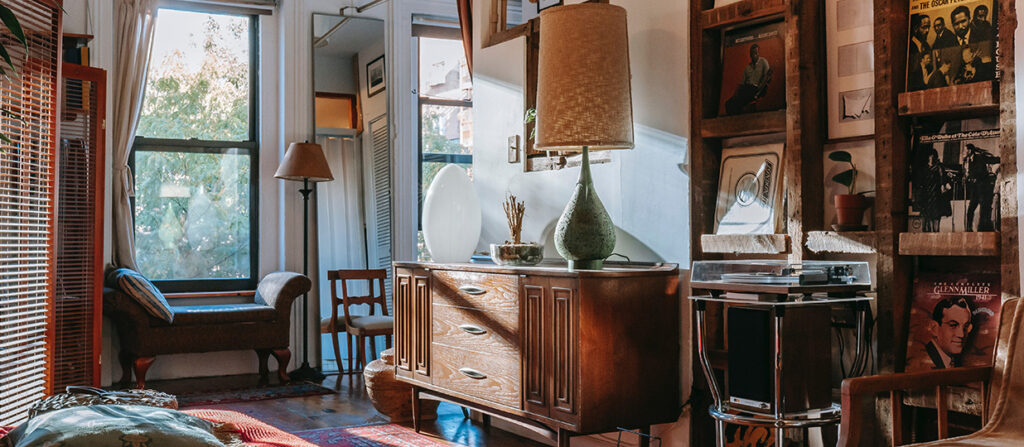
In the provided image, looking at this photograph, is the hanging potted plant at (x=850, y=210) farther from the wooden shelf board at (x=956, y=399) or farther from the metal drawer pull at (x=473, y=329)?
the metal drawer pull at (x=473, y=329)

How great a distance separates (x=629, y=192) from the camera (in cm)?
383

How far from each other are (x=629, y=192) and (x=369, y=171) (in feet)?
11.9

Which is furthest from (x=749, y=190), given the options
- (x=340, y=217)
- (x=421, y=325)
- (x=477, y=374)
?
(x=340, y=217)

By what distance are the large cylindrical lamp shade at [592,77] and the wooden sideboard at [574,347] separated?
547 millimetres

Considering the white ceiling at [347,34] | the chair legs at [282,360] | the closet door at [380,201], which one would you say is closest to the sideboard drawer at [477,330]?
the chair legs at [282,360]

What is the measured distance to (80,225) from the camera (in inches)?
219

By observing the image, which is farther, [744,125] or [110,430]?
[744,125]

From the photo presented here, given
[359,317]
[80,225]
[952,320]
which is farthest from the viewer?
[359,317]

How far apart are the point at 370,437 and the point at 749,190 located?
2254 millimetres

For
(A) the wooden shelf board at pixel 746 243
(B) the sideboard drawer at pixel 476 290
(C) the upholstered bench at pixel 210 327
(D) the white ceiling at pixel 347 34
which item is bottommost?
(C) the upholstered bench at pixel 210 327

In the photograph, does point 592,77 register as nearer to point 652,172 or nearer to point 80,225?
point 652,172

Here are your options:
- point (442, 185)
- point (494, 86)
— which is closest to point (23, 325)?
point (442, 185)

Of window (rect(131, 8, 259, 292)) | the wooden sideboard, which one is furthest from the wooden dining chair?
the wooden sideboard

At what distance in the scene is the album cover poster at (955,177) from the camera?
248cm
